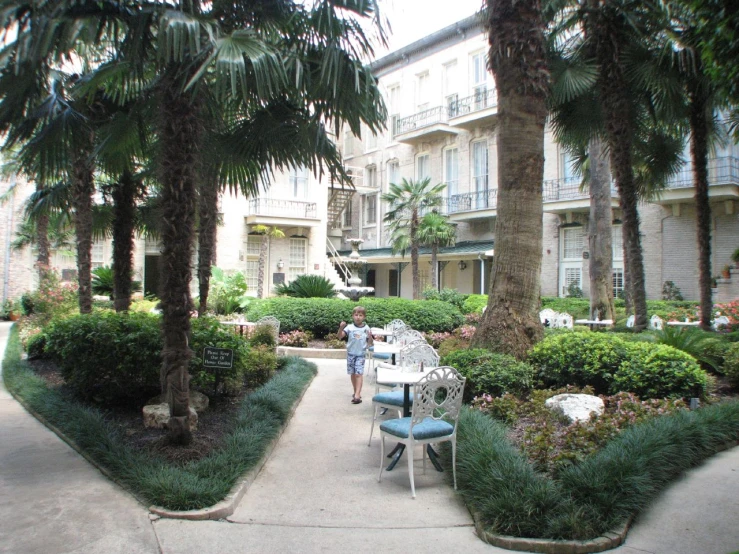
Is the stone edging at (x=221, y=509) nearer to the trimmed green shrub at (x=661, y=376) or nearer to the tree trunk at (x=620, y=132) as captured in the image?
the trimmed green shrub at (x=661, y=376)

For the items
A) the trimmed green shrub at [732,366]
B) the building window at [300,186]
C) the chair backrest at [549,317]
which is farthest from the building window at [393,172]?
the trimmed green shrub at [732,366]

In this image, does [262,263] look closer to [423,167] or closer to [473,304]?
[473,304]

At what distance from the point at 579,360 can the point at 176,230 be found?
5.60 metres

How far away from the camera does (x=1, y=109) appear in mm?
6367

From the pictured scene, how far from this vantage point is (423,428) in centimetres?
539

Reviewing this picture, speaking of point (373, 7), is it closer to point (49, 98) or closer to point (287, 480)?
point (49, 98)

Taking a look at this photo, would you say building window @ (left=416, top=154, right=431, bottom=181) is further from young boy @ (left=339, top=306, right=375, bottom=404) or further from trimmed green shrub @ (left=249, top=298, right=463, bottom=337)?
young boy @ (left=339, top=306, right=375, bottom=404)

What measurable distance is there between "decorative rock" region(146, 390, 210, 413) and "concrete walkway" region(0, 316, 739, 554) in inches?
47.6

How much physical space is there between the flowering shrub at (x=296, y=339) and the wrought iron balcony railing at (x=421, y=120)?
17.6m

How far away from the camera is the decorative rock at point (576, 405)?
6.80 m

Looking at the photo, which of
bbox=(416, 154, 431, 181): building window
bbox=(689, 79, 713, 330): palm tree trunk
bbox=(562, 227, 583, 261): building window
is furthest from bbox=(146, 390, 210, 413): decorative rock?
bbox=(416, 154, 431, 181): building window

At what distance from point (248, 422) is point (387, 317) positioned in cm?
903

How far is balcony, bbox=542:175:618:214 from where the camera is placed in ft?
74.4

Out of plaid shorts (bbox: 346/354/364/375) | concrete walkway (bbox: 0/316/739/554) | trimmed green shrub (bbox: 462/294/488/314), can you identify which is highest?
trimmed green shrub (bbox: 462/294/488/314)
